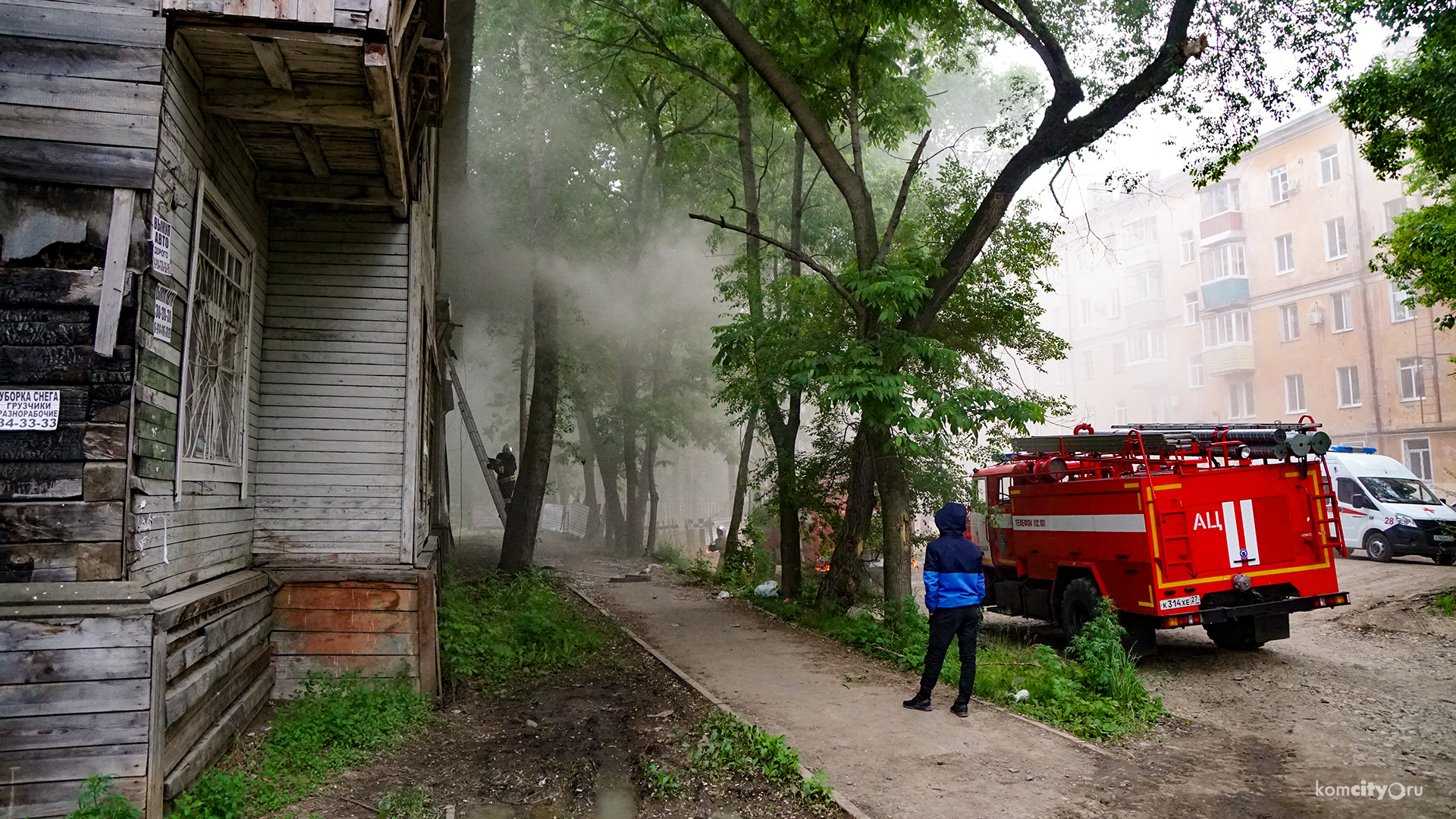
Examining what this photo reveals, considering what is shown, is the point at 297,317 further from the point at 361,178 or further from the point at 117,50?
the point at 117,50

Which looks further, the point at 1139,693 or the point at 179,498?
the point at 1139,693

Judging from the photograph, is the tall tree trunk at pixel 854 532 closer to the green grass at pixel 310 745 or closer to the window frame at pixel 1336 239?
the green grass at pixel 310 745

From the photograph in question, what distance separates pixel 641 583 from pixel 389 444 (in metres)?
11.3

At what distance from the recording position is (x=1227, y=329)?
3403cm

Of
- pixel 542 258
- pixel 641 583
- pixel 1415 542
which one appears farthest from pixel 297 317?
pixel 1415 542

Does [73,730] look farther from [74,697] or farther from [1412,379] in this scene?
[1412,379]

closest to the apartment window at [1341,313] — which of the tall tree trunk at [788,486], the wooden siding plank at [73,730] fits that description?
the tall tree trunk at [788,486]

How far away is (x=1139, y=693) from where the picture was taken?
7.92 metres

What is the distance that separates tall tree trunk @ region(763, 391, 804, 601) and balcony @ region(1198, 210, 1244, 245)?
87.4 feet

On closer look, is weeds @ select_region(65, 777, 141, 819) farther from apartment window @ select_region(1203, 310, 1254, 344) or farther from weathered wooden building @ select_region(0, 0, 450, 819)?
apartment window @ select_region(1203, 310, 1254, 344)

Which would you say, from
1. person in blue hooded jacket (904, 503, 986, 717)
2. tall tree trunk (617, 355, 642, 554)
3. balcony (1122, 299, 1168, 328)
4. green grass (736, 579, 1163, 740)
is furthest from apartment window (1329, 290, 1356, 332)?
person in blue hooded jacket (904, 503, 986, 717)

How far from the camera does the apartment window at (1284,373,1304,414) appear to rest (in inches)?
1224

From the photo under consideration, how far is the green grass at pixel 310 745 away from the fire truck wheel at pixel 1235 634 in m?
8.52

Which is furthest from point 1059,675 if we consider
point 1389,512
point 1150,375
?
point 1150,375
